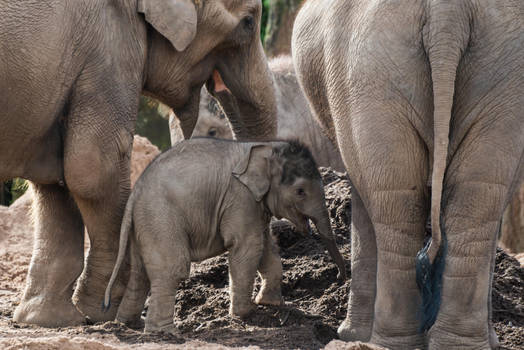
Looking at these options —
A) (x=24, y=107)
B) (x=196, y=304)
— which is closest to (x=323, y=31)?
(x=24, y=107)

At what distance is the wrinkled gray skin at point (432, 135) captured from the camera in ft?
14.8

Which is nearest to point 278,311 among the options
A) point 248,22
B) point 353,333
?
point 353,333

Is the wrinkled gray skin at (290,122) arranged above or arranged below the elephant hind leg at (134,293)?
A: above

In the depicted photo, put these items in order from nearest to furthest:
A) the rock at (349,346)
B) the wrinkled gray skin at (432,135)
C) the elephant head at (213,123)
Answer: the rock at (349,346)
the wrinkled gray skin at (432,135)
the elephant head at (213,123)

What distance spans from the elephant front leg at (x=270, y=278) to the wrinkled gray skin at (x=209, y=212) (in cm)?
27

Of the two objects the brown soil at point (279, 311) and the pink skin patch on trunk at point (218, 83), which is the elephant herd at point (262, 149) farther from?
the brown soil at point (279, 311)

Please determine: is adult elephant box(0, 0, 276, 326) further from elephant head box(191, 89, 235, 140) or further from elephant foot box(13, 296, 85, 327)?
elephant head box(191, 89, 235, 140)

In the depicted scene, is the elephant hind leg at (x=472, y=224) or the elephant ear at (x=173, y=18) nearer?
the elephant hind leg at (x=472, y=224)

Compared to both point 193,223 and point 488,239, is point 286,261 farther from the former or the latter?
point 488,239

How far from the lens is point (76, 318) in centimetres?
621

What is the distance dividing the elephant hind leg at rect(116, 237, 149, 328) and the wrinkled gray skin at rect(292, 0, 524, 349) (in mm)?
1440

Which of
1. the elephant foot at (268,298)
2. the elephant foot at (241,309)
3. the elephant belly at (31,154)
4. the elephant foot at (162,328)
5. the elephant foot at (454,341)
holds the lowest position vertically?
the elephant foot at (454,341)

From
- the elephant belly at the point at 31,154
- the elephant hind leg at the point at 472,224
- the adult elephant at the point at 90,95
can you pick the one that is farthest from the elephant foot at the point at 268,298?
the elephant hind leg at the point at 472,224

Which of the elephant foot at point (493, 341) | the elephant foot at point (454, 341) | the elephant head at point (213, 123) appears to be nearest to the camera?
the elephant foot at point (454, 341)
